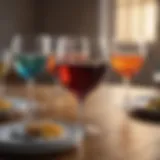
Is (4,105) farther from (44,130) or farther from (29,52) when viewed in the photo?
(44,130)

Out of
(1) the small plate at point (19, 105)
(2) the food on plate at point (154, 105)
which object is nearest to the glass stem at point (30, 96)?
(1) the small plate at point (19, 105)

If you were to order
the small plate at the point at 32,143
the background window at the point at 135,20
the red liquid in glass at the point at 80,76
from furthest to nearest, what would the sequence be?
the background window at the point at 135,20 < the red liquid in glass at the point at 80,76 < the small plate at the point at 32,143

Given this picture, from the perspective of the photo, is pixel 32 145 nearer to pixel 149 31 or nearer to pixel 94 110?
pixel 94 110

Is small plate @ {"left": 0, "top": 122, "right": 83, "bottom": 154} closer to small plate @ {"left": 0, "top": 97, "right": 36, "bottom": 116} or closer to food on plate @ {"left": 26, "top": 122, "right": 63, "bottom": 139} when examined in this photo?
food on plate @ {"left": 26, "top": 122, "right": 63, "bottom": 139}

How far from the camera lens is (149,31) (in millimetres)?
4074

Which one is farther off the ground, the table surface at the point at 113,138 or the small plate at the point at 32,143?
the small plate at the point at 32,143

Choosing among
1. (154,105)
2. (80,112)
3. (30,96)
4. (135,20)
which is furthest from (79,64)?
(135,20)

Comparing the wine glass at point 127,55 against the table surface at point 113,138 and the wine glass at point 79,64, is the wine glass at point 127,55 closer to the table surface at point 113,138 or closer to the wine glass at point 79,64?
the table surface at point 113,138

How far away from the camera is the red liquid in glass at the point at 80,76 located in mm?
840

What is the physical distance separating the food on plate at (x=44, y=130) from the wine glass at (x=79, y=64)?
0.12 metres

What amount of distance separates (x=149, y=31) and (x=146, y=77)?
0.44 meters

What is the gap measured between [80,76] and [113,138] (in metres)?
0.15

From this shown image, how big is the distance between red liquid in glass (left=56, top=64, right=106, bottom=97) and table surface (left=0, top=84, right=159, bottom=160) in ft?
0.24

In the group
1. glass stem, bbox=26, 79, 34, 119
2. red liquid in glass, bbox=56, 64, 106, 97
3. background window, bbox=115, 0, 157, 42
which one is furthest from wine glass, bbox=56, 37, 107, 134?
background window, bbox=115, 0, 157, 42
